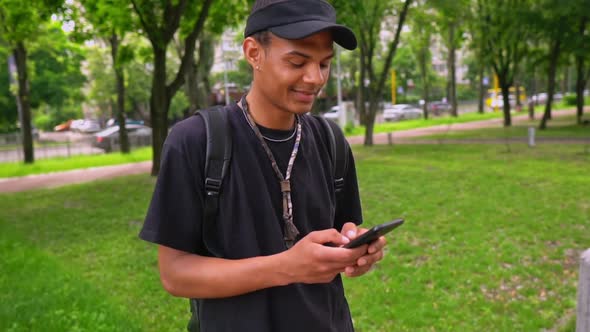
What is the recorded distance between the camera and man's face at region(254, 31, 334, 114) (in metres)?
1.55

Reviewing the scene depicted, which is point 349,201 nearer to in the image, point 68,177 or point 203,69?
point 68,177

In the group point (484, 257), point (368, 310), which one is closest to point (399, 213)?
point (484, 257)

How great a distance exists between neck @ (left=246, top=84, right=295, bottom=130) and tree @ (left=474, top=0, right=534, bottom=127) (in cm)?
2228

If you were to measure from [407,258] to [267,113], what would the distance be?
5554mm

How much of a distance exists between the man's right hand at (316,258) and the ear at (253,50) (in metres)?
0.58

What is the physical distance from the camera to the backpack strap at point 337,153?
1.85 metres

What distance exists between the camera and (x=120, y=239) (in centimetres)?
830

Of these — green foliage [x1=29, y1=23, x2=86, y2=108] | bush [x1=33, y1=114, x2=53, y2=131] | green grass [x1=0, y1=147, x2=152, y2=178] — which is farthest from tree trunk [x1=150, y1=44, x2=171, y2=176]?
bush [x1=33, y1=114, x2=53, y2=131]

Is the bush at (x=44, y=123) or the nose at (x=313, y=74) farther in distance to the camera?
the bush at (x=44, y=123)

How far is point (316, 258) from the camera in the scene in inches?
52.6

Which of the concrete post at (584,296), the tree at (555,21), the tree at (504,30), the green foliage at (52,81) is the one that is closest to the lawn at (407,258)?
the concrete post at (584,296)

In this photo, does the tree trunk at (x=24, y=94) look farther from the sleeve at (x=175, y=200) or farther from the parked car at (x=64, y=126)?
the parked car at (x=64, y=126)

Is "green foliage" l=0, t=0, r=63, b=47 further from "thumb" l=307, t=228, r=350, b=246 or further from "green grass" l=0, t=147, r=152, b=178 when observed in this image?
"thumb" l=307, t=228, r=350, b=246

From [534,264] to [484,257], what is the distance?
58cm
